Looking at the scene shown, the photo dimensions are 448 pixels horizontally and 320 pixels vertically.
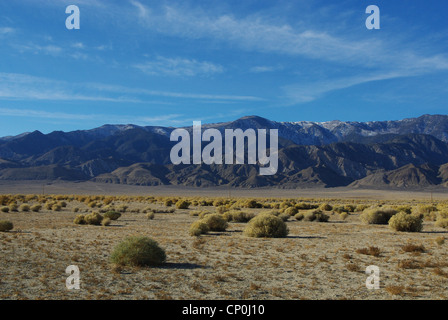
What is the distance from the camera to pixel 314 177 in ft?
577

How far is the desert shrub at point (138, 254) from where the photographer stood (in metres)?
12.4

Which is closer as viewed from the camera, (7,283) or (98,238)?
(7,283)

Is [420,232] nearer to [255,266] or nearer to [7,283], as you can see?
[255,266]

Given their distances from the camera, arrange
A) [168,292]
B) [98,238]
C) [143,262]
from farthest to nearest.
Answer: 1. [98,238]
2. [143,262]
3. [168,292]

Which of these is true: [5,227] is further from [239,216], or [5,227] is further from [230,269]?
[239,216]

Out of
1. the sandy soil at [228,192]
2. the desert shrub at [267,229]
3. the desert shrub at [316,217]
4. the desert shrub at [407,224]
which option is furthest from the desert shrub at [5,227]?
the sandy soil at [228,192]

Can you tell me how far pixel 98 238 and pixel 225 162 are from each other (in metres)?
179

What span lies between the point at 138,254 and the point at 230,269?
2989 millimetres

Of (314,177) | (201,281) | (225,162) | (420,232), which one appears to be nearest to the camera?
(201,281)

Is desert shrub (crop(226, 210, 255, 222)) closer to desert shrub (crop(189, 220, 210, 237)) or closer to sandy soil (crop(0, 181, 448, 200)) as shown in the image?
desert shrub (crop(189, 220, 210, 237))

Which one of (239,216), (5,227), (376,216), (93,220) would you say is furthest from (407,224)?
(5,227)

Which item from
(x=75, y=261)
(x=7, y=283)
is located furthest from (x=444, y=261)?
(x=7, y=283)

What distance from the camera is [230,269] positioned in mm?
12281

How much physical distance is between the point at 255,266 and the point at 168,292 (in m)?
4.04
